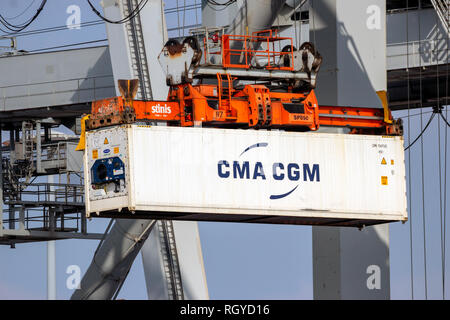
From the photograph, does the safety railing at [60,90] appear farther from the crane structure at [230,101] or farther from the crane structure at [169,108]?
the crane structure at [230,101]

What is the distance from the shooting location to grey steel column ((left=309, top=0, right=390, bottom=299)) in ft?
122

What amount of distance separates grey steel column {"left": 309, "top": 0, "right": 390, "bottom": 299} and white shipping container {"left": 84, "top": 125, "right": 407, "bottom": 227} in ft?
6.93

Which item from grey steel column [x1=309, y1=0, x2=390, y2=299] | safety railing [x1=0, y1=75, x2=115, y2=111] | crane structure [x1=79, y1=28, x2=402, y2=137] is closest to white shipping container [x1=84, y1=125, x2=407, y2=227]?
crane structure [x1=79, y1=28, x2=402, y2=137]

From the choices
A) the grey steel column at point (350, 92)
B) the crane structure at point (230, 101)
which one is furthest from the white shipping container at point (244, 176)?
the grey steel column at point (350, 92)

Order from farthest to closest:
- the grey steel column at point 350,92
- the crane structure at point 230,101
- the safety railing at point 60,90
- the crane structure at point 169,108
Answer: the safety railing at point 60,90 → the grey steel column at point 350,92 → the crane structure at point 169,108 → the crane structure at point 230,101

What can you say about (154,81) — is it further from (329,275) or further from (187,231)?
(329,275)

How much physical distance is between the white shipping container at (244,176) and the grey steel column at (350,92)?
2113mm

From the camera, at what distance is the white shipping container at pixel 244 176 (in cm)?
3130

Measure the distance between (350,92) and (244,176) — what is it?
23.1 ft

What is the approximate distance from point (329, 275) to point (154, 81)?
36.5ft

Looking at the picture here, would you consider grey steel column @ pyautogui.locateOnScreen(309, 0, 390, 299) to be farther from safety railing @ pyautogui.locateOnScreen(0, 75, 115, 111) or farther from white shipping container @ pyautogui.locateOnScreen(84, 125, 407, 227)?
safety railing @ pyautogui.locateOnScreen(0, 75, 115, 111)

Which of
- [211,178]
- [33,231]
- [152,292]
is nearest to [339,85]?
[211,178]

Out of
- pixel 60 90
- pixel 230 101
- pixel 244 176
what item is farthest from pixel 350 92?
pixel 60 90

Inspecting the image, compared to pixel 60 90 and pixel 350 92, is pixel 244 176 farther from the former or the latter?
pixel 60 90
